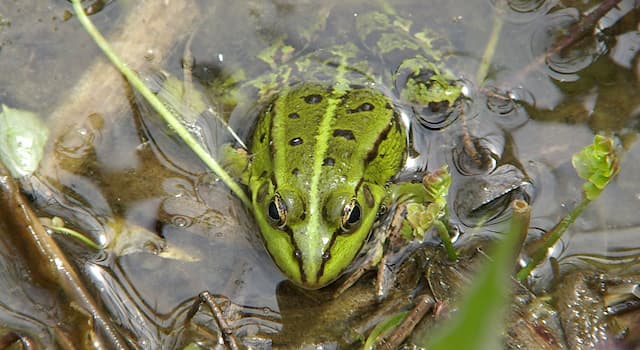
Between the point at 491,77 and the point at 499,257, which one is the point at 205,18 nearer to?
the point at 491,77

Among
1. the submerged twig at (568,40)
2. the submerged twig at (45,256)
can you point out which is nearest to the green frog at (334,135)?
the submerged twig at (568,40)

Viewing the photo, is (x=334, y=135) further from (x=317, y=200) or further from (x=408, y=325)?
(x=408, y=325)

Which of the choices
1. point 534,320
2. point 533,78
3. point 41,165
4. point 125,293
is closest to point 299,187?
point 125,293

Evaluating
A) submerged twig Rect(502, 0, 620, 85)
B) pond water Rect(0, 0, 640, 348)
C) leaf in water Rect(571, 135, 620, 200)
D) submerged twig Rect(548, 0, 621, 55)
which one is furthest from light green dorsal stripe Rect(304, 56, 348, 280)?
submerged twig Rect(548, 0, 621, 55)

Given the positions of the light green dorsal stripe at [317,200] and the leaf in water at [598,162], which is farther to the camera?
the light green dorsal stripe at [317,200]

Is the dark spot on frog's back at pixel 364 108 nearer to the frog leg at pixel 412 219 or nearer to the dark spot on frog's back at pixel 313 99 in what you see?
the dark spot on frog's back at pixel 313 99

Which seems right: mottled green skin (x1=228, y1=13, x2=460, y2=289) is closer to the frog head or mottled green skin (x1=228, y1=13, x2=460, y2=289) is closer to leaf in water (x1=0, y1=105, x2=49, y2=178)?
the frog head

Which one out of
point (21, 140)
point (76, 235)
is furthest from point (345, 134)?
point (21, 140)
